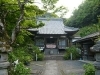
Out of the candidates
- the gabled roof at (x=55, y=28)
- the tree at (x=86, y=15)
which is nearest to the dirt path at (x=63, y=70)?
the gabled roof at (x=55, y=28)

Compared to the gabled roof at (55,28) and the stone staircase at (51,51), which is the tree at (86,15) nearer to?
the gabled roof at (55,28)

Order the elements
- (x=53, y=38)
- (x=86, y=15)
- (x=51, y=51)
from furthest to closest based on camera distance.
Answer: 1. (x=86, y=15)
2. (x=53, y=38)
3. (x=51, y=51)

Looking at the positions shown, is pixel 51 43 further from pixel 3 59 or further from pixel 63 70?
pixel 3 59

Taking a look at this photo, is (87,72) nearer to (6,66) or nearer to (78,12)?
(6,66)

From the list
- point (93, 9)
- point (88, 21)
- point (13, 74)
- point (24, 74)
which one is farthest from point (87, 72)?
point (88, 21)

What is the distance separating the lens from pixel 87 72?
291 inches

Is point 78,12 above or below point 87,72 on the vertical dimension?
above

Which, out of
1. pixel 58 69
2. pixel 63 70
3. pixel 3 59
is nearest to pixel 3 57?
pixel 3 59

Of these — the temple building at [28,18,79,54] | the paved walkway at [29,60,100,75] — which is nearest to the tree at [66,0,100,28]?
the temple building at [28,18,79,54]

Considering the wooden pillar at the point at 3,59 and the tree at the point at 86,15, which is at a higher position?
the tree at the point at 86,15

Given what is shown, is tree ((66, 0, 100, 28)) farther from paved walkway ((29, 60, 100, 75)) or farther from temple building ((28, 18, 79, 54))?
paved walkway ((29, 60, 100, 75))

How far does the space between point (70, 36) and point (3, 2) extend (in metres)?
28.2

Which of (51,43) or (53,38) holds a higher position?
(53,38)

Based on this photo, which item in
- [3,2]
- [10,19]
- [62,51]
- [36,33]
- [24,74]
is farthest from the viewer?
[62,51]
